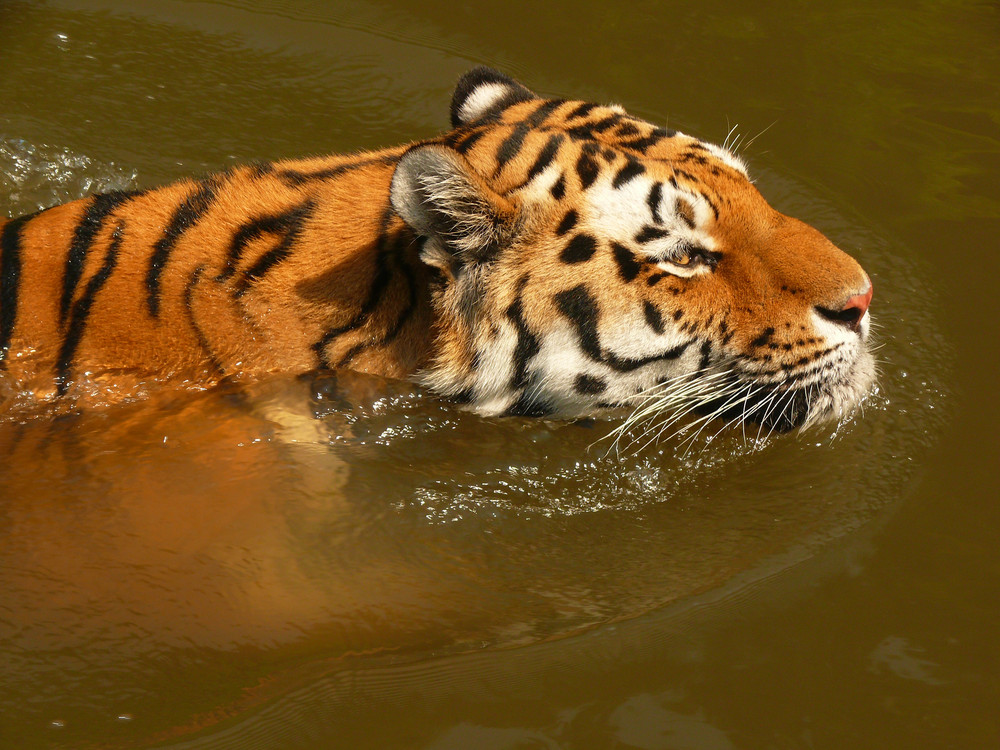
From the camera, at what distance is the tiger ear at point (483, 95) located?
9.52ft

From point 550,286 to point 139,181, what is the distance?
8.53 ft

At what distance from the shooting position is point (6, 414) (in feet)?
8.72

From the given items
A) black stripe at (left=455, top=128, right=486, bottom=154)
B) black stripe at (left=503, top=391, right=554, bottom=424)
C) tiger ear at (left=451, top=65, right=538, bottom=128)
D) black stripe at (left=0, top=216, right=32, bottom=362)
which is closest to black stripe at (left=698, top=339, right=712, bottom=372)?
black stripe at (left=503, top=391, right=554, bottom=424)

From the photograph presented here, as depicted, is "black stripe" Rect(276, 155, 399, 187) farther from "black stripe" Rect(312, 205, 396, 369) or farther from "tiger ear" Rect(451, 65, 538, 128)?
"tiger ear" Rect(451, 65, 538, 128)

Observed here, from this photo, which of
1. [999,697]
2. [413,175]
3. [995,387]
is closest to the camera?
[999,697]

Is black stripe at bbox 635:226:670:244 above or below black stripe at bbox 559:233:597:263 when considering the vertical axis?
above

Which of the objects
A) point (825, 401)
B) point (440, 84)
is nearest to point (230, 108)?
point (440, 84)

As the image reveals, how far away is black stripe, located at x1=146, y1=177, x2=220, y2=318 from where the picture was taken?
2551 mm

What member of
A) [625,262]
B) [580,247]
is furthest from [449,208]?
[625,262]

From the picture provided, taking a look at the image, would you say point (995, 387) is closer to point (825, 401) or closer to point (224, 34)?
point (825, 401)

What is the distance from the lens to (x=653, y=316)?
251cm

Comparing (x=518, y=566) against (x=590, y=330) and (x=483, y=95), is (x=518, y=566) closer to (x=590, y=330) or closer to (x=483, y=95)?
(x=590, y=330)

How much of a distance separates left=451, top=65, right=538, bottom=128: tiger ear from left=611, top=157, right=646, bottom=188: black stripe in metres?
0.55

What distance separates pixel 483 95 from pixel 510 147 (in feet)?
1.52
